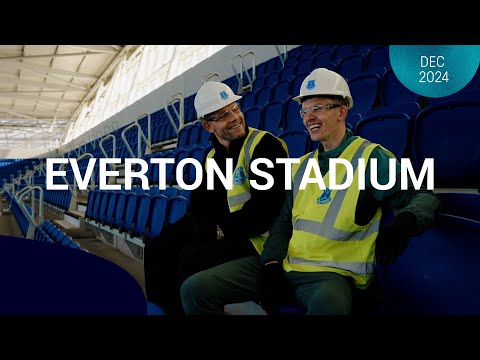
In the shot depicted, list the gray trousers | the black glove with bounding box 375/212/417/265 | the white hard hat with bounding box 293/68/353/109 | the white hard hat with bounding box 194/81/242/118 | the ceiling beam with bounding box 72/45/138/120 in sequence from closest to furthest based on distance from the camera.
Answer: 1. the black glove with bounding box 375/212/417/265
2. the gray trousers
3. the white hard hat with bounding box 293/68/353/109
4. the white hard hat with bounding box 194/81/242/118
5. the ceiling beam with bounding box 72/45/138/120

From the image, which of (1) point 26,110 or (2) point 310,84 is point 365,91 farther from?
(1) point 26,110

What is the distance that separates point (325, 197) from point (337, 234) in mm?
112

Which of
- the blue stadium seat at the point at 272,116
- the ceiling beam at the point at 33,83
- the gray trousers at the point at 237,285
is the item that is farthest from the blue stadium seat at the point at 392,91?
the ceiling beam at the point at 33,83

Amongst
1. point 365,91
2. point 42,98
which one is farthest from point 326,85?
point 42,98

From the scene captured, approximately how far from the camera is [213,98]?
1.40 meters

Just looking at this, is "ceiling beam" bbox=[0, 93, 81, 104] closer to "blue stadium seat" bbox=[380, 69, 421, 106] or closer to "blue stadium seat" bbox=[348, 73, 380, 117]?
"blue stadium seat" bbox=[348, 73, 380, 117]

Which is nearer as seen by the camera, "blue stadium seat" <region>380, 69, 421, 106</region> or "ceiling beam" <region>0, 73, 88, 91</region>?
"blue stadium seat" <region>380, 69, 421, 106</region>

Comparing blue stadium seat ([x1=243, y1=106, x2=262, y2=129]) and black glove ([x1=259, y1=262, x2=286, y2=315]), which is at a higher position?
blue stadium seat ([x1=243, y1=106, x2=262, y2=129])

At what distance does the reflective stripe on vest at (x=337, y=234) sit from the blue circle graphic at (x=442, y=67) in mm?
856

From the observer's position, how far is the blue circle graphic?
5.34ft

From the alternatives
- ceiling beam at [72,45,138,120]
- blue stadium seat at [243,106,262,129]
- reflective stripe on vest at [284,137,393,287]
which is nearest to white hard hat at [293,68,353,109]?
reflective stripe on vest at [284,137,393,287]

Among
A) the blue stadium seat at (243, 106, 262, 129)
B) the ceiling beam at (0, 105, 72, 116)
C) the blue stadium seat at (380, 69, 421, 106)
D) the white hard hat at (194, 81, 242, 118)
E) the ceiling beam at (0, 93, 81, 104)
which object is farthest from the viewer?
the ceiling beam at (0, 105, 72, 116)

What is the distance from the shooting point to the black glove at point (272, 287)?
1.01 meters
